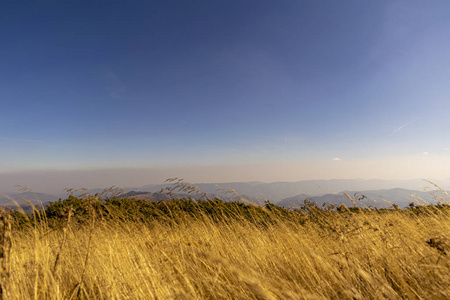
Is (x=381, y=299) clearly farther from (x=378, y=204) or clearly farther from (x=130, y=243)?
(x=130, y=243)

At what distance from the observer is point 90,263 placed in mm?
3088

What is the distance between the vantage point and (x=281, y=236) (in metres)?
4.34

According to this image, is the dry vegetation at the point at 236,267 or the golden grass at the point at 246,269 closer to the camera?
the dry vegetation at the point at 236,267

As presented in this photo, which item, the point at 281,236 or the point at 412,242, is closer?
the point at 412,242

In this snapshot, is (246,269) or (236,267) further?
(246,269)

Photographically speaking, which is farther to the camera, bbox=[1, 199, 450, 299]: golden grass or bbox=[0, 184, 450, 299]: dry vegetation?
bbox=[1, 199, 450, 299]: golden grass

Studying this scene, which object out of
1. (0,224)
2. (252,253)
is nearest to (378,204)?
(252,253)

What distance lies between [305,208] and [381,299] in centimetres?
→ 323

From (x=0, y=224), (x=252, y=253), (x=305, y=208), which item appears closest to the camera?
(x=0, y=224)

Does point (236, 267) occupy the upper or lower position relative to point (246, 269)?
upper

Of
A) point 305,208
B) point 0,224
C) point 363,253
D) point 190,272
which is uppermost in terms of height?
point 0,224

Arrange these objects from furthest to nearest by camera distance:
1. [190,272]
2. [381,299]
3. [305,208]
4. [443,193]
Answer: [305,208] → [443,193] → [190,272] → [381,299]

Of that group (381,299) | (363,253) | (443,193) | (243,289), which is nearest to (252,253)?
(243,289)

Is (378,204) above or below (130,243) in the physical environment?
above
